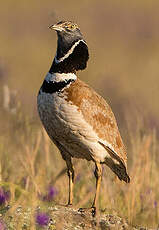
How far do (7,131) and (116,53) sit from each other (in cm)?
2435

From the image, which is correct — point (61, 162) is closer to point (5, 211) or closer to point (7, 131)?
point (7, 131)

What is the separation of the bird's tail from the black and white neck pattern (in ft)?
3.35

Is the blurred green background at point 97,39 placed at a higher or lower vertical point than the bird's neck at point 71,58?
higher

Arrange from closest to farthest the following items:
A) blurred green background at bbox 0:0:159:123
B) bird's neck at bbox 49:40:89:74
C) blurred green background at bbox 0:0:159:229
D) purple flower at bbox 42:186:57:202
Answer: bird's neck at bbox 49:40:89:74, purple flower at bbox 42:186:57:202, blurred green background at bbox 0:0:159:229, blurred green background at bbox 0:0:159:123

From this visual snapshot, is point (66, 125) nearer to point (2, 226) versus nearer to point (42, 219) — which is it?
point (42, 219)

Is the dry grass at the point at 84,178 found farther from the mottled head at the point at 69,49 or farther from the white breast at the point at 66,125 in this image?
the mottled head at the point at 69,49

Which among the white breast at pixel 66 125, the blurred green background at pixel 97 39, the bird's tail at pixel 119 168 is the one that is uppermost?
the blurred green background at pixel 97 39

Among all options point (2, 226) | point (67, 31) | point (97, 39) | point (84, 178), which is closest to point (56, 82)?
point (67, 31)

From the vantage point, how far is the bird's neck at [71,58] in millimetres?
7789

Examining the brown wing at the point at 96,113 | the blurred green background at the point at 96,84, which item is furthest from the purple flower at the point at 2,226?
the brown wing at the point at 96,113

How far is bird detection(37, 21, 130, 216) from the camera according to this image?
7.41 meters

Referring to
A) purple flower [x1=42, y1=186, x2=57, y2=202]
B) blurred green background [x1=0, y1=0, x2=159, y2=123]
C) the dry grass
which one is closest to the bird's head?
the dry grass

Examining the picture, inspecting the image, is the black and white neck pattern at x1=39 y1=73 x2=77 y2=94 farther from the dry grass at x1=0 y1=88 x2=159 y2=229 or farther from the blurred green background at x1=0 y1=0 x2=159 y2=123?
the blurred green background at x1=0 y1=0 x2=159 y2=123

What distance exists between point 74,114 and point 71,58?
751 millimetres
